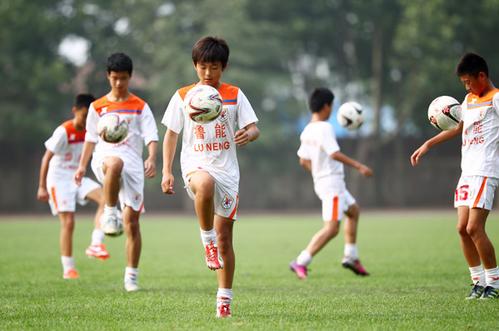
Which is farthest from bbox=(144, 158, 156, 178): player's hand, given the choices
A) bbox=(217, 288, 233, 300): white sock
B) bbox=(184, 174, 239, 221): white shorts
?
bbox=(217, 288, 233, 300): white sock

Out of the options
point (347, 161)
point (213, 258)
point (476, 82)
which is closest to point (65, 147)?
point (347, 161)

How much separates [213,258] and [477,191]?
290cm

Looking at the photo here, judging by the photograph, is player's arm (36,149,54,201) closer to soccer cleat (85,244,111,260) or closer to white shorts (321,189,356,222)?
soccer cleat (85,244,111,260)

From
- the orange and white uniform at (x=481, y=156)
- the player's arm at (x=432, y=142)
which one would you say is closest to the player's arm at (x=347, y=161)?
the player's arm at (x=432, y=142)

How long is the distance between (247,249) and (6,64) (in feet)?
80.5

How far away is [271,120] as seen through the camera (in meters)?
41.2

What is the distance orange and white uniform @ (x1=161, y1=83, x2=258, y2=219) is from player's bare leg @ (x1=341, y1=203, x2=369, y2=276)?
14.9 feet

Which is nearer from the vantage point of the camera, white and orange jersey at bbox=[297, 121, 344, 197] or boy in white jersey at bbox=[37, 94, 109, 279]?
boy in white jersey at bbox=[37, 94, 109, 279]

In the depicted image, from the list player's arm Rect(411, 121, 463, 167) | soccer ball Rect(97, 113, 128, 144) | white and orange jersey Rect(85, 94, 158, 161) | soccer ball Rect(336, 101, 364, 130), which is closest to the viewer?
player's arm Rect(411, 121, 463, 167)

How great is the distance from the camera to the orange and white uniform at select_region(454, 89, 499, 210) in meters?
8.05

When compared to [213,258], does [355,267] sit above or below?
below

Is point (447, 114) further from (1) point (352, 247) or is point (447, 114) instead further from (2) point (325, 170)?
(1) point (352, 247)

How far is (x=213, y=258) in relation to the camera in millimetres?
6703

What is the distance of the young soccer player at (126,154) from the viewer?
898cm
